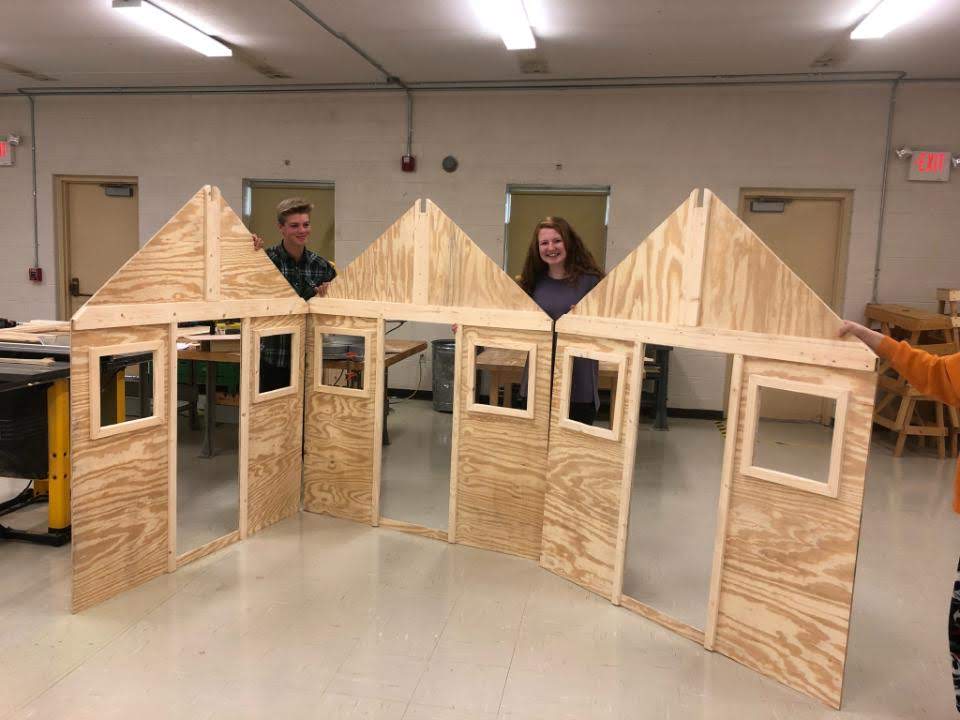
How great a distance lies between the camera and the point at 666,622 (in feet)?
9.80

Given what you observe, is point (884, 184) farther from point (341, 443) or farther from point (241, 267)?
point (241, 267)

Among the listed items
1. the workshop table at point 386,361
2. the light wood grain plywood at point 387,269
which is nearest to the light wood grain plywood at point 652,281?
the light wood grain plywood at point 387,269

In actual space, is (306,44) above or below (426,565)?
above

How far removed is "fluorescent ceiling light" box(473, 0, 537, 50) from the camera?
497 centimetres

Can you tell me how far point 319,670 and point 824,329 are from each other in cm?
224

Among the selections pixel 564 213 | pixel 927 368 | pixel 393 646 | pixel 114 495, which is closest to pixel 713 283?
pixel 927 368

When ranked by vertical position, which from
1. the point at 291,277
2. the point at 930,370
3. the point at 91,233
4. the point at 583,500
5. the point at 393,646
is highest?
the point at 91,233

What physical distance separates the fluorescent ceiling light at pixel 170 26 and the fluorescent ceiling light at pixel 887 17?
521 centimetres

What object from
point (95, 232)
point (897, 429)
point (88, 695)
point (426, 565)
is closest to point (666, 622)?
point (426, 565)

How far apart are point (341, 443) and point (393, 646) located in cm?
149

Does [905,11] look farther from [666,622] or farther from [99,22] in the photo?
[99,22]

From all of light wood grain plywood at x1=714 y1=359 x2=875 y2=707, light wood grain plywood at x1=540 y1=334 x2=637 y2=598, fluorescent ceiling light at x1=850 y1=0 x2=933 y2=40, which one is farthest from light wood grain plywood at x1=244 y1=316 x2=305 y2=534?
fluorescent ceiling light at x1=850 y1=0 x2=933 y2=40

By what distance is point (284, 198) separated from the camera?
783 centimetres

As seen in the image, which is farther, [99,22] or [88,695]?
[99,22]
